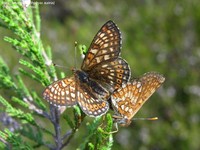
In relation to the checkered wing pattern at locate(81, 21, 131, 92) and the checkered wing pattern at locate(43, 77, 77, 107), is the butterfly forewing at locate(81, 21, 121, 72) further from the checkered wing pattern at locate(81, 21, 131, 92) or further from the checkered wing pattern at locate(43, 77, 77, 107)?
the checkered wing pattern at locate(43, 77, 77, 107)

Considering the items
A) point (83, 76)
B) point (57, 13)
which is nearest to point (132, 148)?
point (83, 76)

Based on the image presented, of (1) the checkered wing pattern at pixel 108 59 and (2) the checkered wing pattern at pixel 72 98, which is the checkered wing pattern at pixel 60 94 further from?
(1) the checkered wing pattern at pixel 108 59

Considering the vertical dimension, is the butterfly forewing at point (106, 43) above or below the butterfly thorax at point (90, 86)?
above

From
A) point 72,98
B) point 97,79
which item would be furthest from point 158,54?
point 72,98

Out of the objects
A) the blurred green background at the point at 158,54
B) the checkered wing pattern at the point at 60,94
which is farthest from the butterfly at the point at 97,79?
the blurred green background at the point at 158,54

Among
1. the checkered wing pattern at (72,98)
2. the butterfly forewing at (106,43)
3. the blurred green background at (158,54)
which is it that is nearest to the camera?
the checkered wing pattern at (72,98)

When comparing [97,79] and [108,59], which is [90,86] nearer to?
[97,79]

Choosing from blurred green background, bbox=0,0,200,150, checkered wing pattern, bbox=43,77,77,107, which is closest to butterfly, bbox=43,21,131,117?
checkered wing pattern, bbox=43,77,77,107

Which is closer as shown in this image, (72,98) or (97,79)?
(72,98)
